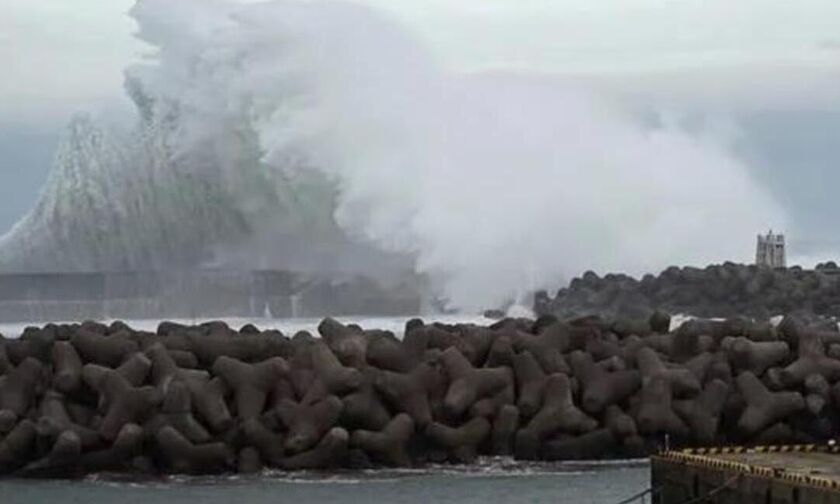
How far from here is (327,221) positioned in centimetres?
4059

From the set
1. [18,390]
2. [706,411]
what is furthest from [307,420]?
[706,411]

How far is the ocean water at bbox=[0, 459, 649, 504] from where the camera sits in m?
17.7

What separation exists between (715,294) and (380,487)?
17548 mm

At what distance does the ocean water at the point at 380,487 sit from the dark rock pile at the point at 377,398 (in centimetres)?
30

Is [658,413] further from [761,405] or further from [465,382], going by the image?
[465,382]

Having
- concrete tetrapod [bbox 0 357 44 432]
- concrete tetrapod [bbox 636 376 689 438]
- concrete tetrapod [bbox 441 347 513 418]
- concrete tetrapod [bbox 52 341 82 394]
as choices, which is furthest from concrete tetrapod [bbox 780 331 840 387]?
concrete tetrapod [bbox 0 357 44 432]

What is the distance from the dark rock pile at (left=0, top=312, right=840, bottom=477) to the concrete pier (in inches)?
119

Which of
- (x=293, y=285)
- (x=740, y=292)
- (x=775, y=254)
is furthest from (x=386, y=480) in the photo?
(x=775, y=254)

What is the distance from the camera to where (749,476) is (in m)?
14.8

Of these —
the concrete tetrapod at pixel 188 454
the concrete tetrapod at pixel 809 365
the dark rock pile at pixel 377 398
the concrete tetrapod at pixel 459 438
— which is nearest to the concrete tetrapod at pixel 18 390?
the dark rock pile at pixel 377 398

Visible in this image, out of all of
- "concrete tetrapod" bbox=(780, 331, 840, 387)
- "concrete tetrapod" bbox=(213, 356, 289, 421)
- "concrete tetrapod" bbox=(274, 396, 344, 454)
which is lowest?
"concrete tetrapod" bbox=(274, 396, 344, 454)

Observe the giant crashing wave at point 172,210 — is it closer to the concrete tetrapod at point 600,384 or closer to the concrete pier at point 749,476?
the concrete tetrapod at point 600,384

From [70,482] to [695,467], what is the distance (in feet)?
21.4

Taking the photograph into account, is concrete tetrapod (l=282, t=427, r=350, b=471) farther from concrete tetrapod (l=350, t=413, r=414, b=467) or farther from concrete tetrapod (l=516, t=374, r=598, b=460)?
concrete tetrapod (l=516, t=374, r=598, b=460)
